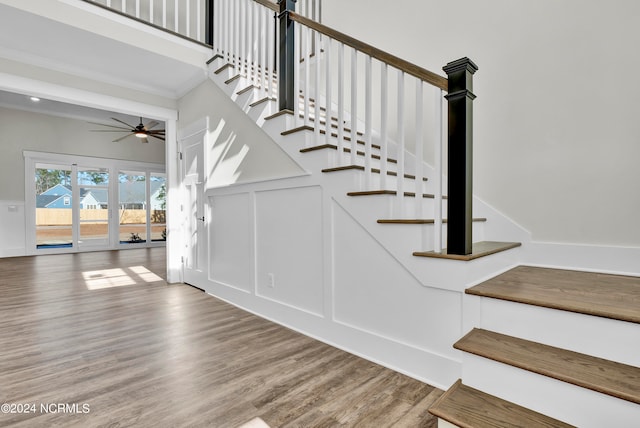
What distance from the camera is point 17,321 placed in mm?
2689

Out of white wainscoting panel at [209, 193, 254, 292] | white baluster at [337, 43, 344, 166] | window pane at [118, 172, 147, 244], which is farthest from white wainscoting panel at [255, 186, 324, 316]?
window pane at [118, 172, 147, 244]

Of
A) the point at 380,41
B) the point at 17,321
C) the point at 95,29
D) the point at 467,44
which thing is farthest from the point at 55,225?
the point at 467,44

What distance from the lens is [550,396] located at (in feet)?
3.84

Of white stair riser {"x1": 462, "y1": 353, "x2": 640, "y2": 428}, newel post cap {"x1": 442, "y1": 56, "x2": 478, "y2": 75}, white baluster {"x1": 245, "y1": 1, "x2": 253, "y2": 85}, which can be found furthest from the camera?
white baluster {"x1": 245, "y1": 1, "x2": 253, "y2": 85}

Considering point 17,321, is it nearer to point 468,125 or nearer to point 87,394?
point 87,394

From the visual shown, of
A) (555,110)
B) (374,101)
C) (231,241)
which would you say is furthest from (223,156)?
(555,110)

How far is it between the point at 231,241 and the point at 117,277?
96.0 inches

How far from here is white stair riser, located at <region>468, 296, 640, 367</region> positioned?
118 cm

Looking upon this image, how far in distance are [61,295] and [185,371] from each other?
2698 mm

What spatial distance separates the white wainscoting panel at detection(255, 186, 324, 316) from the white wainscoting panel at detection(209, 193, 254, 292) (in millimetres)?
190

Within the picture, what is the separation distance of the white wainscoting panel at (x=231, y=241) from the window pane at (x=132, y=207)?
618 cm

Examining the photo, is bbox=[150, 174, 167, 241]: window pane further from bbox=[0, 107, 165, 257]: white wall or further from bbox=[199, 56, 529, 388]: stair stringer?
bbox=[199, 56, 529, 388]: stair stringer

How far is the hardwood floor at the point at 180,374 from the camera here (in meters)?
1.46

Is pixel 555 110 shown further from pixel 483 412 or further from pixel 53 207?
pixel 53 207
